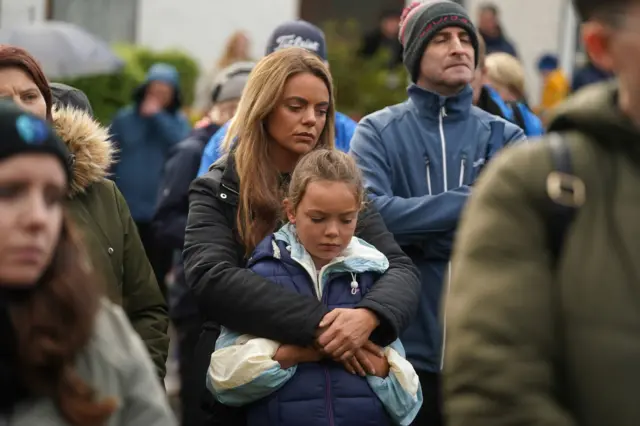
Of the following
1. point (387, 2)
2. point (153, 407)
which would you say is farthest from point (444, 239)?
point (387, 2)

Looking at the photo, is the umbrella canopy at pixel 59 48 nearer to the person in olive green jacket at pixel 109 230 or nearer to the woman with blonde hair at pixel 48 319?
the person in olive green jacket at pixel 109 230

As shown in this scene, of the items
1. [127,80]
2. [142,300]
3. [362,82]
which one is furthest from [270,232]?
[127,80]

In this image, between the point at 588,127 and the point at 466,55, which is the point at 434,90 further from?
the point at 588,127

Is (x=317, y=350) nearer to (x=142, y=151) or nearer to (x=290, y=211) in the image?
(x=290, y=211)

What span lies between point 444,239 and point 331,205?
33.9 inches

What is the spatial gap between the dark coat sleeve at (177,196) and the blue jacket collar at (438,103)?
94.4 inches

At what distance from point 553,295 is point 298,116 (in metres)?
2.85

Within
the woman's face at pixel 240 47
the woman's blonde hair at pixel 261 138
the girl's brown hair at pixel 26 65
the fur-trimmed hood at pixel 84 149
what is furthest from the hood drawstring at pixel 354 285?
the woman's face at pixel 240 47

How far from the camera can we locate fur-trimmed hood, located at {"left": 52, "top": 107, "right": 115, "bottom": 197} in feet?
17.1

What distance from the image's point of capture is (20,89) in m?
5.33

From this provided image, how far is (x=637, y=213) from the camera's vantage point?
3125mm

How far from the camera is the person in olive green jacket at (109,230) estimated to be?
5207 mm

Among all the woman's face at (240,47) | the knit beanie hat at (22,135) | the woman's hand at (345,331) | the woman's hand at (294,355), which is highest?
the knit beanie hat at (22,135)

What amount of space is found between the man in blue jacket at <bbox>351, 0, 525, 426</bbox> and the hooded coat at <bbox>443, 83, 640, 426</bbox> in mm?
2689
